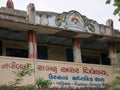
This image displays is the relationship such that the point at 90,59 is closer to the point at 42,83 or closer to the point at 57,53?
the point at 57,53

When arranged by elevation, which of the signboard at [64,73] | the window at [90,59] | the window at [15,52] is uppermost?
the window at [15,52]

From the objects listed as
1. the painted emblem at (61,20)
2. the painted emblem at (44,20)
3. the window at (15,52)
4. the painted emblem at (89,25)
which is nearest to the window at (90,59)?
the painted emblem at (89,25)

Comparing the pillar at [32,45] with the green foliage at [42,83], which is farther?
the pillar at [32,45]

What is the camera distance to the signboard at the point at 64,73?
1413cm

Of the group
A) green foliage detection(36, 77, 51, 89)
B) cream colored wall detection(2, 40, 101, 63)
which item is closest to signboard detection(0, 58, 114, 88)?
green foliage detection(36, 77, 51, 89)

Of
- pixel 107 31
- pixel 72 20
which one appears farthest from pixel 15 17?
pixel 107 31

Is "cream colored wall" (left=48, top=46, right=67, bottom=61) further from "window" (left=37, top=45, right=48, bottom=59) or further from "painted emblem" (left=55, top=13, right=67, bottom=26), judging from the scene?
"painted emblem" (left=55, top=13, right=67, bottom=26)

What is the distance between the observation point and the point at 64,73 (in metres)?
16.0

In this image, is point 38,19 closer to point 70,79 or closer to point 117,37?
point 70,79

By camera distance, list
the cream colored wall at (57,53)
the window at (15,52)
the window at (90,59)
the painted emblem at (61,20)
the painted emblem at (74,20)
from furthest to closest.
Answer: the window at (90,59) < the cream colored wall at (57,53) < the window at (15,52) < the painted emblem at (74,20) < the painted emblem at (61,20)

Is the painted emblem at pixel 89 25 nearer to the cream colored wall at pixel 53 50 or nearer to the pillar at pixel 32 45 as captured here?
the cream colored wall at pixel 53 50

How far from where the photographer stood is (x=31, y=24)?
48.9 ft

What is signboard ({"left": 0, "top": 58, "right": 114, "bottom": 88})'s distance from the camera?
1413 centimetres

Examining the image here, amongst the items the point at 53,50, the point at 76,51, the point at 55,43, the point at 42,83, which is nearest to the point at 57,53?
the point at 53,50
